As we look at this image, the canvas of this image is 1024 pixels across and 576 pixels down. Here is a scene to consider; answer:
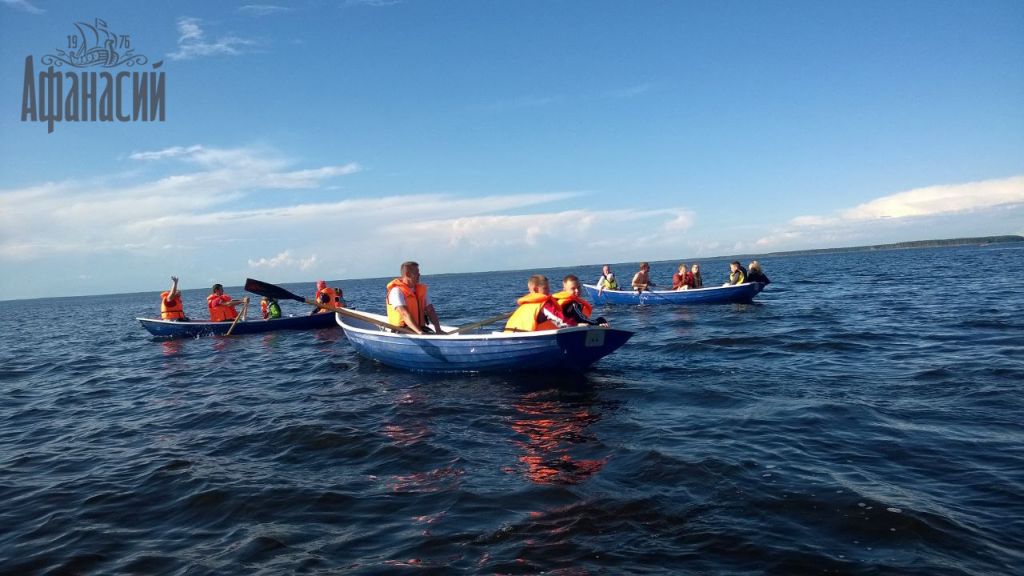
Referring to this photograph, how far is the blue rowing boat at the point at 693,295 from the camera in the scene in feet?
73.1

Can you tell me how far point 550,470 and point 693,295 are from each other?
18950 millimetres

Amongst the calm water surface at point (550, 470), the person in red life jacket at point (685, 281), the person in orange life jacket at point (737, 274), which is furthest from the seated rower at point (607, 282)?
the calm water surface at point (550, 470)

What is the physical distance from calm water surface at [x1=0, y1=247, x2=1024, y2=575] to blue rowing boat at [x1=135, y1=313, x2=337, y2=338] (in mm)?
8000

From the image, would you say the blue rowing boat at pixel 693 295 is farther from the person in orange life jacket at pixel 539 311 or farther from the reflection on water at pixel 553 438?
the reflection on water at pixel 553 438

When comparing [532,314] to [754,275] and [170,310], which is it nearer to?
[754,275]

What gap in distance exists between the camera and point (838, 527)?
431 centimetres

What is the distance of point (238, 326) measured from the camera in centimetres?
1991

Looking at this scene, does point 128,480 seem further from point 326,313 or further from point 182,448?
point 326,313

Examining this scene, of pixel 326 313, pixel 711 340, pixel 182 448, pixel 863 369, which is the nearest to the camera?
pixel 182 448

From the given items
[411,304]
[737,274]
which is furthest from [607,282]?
[411,304]

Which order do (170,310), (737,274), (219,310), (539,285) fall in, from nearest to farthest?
1. (539,285)
2. (219,310)
3. (170,310)
4. (737,274)

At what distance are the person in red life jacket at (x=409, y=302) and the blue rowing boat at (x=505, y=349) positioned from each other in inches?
16.3

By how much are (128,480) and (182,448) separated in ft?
3.69

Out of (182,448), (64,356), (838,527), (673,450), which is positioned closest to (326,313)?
(64,356)
